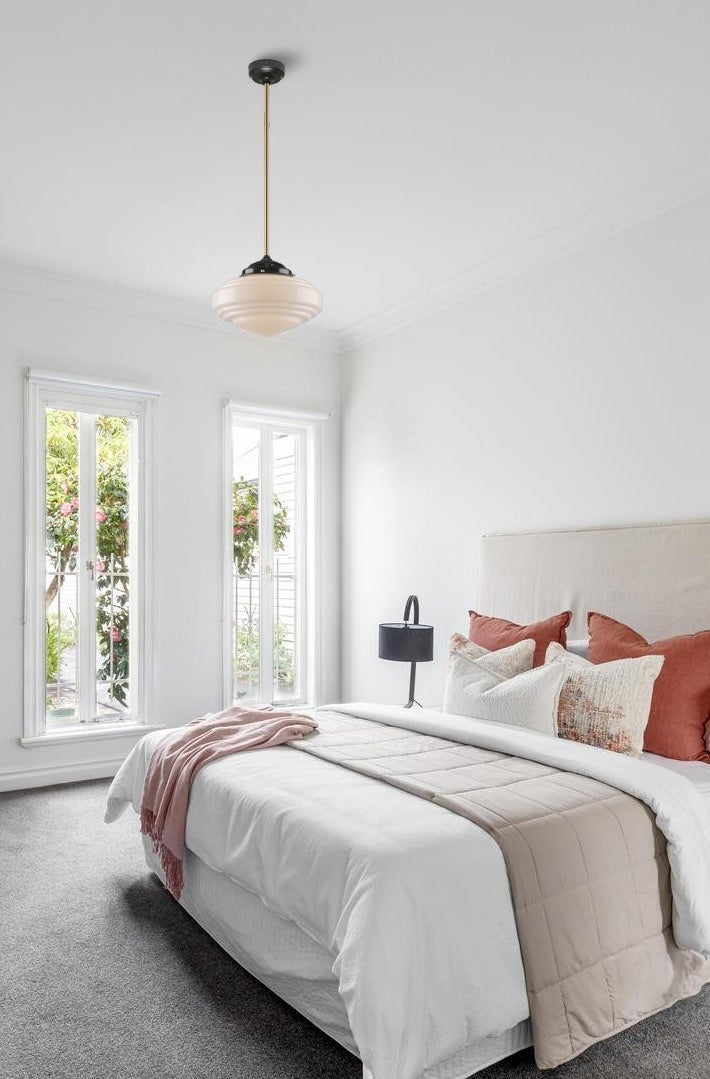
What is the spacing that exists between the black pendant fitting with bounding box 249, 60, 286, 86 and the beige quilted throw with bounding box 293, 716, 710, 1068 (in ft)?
7.32

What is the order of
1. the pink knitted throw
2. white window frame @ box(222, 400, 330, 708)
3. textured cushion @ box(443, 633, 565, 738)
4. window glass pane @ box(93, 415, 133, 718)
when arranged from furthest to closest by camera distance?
1. white window frame @ box(222, 400, 330, 708)
2. window glass pane @ box(93, 415, 133, 718)
3. textured cushion @ box(443, 633, 565, 738)
4. the pink knitted throw

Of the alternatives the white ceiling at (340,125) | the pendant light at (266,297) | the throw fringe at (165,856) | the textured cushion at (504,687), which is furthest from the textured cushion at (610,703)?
the white ceiling at (340,125)

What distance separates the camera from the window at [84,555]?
446cm

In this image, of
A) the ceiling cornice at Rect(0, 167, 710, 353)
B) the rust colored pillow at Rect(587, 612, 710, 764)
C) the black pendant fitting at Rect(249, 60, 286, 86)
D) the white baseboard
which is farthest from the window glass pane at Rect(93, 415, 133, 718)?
the rust colored pillow at Rect(587, 612, 710, 764)

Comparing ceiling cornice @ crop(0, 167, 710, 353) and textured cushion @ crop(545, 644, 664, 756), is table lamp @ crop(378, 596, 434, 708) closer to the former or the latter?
textured cushion @ crop(545, 644, 664, 756)

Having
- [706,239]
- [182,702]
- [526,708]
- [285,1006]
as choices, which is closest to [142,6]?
[706,239]

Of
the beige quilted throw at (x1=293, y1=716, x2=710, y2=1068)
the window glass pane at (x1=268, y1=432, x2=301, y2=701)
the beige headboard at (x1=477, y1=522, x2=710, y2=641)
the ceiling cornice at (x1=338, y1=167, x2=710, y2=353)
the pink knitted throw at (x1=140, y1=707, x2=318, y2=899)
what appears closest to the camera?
the beige quilted throw at (x1=293, y1=716, x2=710, y2=1068)

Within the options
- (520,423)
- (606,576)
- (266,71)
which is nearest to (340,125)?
(266,71)

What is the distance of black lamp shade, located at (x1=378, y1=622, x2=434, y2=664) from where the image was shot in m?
4.36

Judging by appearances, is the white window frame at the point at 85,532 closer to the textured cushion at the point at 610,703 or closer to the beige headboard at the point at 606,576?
the beige headboard at the point at 606,576

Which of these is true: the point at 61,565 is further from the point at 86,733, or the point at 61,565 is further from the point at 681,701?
the point at 681,701

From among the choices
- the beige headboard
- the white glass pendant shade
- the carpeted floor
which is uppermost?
the white glass pendant shade

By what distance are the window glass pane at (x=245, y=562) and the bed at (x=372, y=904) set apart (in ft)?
8.33

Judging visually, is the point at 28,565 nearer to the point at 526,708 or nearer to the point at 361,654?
the point at 361,654
